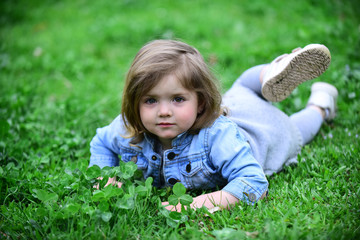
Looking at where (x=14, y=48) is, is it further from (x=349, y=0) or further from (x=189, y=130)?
(x=349, y=0)

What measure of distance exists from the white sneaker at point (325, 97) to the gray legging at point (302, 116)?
119 millimetres

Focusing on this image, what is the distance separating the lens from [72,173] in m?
2.11

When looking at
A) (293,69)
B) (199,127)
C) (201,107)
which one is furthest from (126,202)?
(293,69)

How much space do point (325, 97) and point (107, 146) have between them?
1.93m

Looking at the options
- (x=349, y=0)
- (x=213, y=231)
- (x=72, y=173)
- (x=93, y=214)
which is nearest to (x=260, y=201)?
(x=213, y=231)

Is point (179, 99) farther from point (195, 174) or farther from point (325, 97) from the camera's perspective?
point (325, 97)

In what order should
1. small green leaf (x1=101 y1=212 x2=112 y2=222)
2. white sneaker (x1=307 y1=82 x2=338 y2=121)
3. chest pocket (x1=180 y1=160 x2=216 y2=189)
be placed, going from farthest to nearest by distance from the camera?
white sneaker (x1=307 y1=82 x2=338 y2=121) → chest pocket (x1=180 y1=160 x2=216 y2=189) → small green leaf (x1=101 y1=212 x2=112 y2=222)

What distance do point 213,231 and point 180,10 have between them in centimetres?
488

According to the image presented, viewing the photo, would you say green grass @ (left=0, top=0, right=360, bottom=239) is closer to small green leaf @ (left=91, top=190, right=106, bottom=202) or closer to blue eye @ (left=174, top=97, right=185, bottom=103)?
small green leaf @ (left=91, top=190, right=106, bottom=202)

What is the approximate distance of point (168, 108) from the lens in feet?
6.63

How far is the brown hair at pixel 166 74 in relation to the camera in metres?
2.03

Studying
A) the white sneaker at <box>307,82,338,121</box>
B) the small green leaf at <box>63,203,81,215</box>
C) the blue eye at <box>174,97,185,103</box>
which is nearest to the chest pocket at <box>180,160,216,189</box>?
the blue eye at <box>174,97,185,103</box>

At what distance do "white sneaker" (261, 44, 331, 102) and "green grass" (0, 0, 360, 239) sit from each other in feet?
1.35

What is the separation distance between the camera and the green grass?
1.81 m
